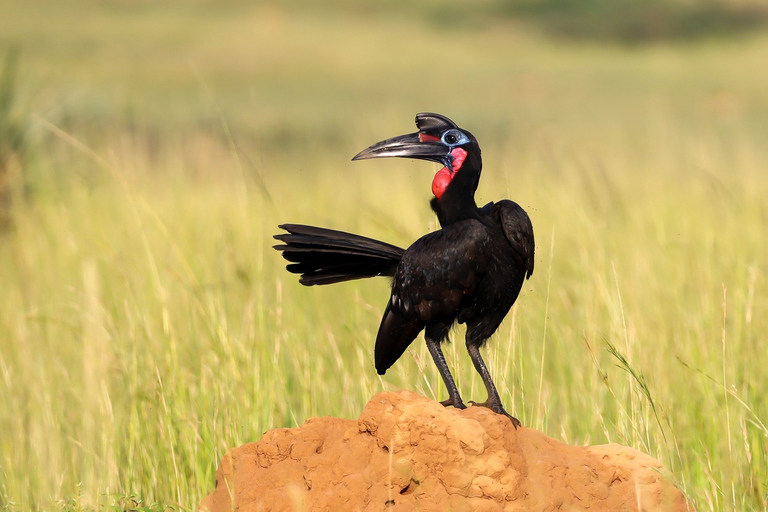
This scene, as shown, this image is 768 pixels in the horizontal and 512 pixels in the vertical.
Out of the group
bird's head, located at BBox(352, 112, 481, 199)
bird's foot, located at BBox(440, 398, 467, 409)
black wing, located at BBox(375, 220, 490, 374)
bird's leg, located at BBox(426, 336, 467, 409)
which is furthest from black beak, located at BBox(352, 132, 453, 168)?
bird's foot, located at BBox(440, 398, 467, 409)

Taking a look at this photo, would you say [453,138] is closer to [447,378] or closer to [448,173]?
[448,173]

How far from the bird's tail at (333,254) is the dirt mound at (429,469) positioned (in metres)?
0.73

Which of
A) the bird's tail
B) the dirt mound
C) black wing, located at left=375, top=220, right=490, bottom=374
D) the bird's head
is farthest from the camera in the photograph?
the bird's tail

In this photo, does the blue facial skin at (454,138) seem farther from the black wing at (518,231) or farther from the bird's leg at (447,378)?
the bird's leg at (447,378)

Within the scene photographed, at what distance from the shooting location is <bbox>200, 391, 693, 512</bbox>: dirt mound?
10.2ft

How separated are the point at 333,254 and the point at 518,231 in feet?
2.68

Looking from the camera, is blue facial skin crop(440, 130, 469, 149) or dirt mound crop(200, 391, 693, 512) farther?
blue facial skin crop(440, 130, 469, 149)

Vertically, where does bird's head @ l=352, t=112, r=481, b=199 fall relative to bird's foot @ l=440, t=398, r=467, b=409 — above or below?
above

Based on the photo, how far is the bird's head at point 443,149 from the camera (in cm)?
358

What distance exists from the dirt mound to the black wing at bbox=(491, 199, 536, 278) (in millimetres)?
684

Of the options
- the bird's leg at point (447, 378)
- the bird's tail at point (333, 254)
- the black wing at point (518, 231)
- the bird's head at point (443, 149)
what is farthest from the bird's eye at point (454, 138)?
the bird's leg at point (447, 378)

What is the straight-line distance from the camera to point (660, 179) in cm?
1234

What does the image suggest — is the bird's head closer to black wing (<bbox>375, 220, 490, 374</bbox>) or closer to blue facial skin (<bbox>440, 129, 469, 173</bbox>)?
blue facial skin (<bbox>440, 129, 469, 173</bbox>)

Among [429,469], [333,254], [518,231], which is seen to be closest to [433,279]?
[518,231]
